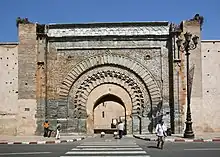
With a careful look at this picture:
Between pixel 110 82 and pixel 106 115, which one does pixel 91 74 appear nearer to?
pixel 110 82

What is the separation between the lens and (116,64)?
795 inches

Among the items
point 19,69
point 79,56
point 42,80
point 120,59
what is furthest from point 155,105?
point 19,69

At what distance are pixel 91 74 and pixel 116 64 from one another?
1413mm

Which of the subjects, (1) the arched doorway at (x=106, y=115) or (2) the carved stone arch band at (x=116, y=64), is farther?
(1) the arched doorway at (x=106, y=115)

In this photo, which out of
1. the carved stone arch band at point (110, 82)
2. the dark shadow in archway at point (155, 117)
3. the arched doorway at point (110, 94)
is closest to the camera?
the dark shadow in archway at point (155, 117)

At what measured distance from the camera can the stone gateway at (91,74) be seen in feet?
64.8

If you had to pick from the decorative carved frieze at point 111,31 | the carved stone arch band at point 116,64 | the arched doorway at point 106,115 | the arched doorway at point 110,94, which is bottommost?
the arched doorway at point 106,115

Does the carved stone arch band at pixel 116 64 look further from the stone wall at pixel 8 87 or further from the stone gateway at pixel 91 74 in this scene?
the stone wall at pixel 8 87

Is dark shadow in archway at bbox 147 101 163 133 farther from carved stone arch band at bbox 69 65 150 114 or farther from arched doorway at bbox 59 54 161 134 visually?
carved stone arch band at bbox 69 65 150 114

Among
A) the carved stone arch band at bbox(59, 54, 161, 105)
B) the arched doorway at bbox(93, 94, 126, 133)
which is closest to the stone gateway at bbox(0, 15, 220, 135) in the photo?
the carved stone arch band at bbox(59, 54, 161, 105)

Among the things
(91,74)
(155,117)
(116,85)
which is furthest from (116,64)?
(155,117)

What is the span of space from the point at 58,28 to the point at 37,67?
2.46 m

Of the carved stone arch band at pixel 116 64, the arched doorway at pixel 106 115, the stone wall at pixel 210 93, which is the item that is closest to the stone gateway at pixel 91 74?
the carved stone arch band at pixel 116 64

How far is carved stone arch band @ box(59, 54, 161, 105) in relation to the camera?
788 inches
